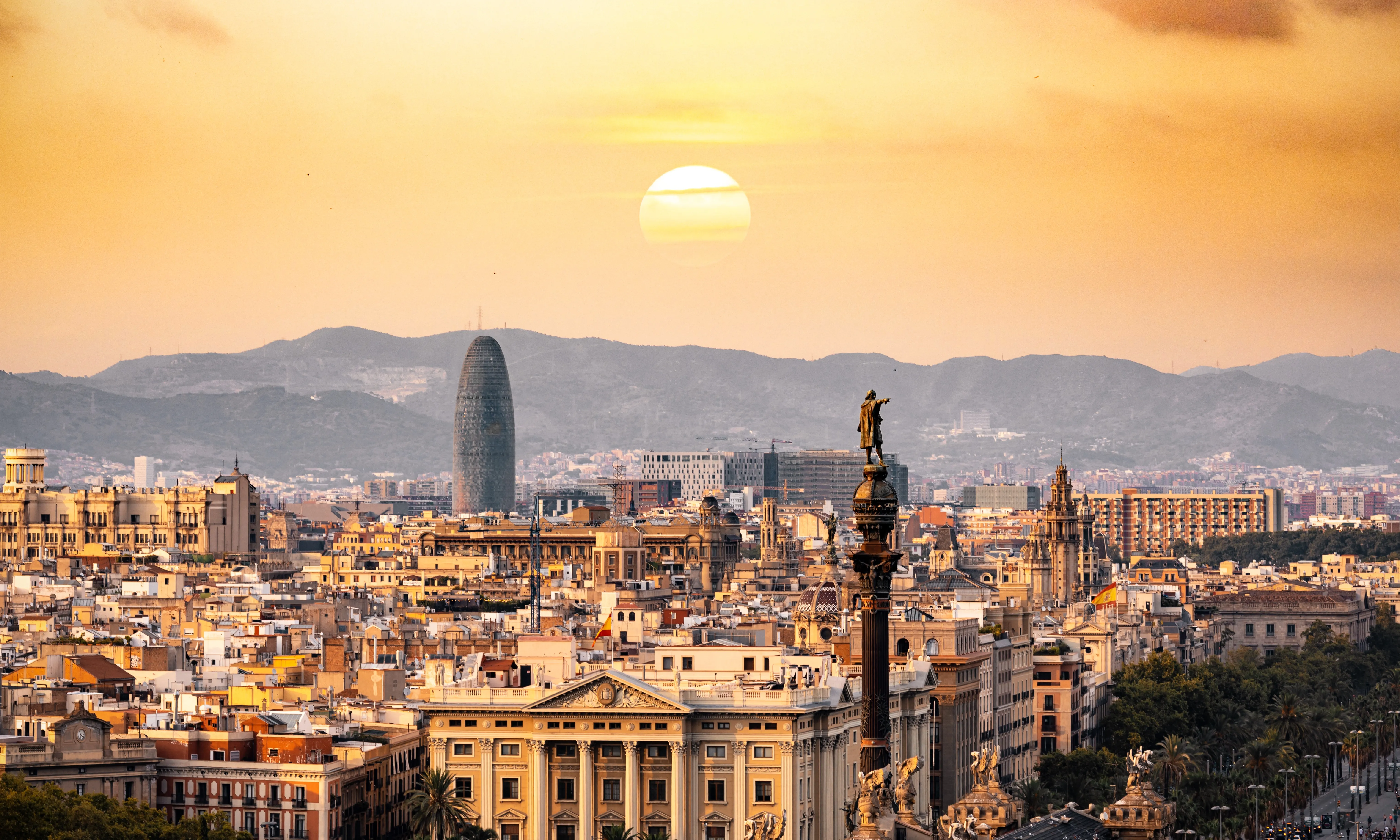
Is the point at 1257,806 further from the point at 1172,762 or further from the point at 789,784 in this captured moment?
the point at 789,784

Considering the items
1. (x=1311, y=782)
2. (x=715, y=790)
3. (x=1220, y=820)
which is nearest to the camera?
(x=715, y=790)

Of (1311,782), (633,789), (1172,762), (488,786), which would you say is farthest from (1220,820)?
(488,786)

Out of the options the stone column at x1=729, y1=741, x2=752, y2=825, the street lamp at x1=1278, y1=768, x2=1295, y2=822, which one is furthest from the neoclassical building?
the street lamp at x1=1278, y1=768, x2=1295, y2=822

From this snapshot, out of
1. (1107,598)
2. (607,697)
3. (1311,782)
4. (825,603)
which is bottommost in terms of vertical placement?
(1311,782)

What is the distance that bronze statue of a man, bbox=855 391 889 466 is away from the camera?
152 feet

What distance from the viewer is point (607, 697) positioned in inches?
3226

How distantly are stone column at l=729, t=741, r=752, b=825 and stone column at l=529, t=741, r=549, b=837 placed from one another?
511 cm

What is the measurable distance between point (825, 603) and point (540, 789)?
38234mm

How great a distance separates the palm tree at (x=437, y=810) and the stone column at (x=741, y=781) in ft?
23.6

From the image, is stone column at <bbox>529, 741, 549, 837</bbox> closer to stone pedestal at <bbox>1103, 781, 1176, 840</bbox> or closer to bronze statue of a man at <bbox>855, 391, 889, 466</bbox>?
stone pedestal at <bbox>1103, 781, 1176, 840</bbox>

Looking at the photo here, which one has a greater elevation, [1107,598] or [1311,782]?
[1107,598]

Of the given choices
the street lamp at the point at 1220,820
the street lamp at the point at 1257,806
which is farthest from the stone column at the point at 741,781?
the street lamp at the point at 1257,806

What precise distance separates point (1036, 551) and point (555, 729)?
112 metres

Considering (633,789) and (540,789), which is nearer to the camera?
(633,789)
